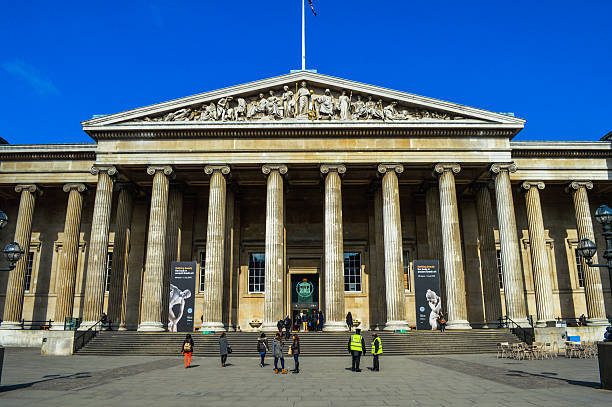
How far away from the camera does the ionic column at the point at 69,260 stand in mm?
29328

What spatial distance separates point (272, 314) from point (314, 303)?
7.87 m

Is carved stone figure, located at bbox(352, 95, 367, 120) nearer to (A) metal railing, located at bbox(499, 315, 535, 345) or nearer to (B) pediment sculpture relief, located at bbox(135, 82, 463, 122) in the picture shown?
(B) pediment sculpture relief, located at bbox(135, 82, 463, 122)

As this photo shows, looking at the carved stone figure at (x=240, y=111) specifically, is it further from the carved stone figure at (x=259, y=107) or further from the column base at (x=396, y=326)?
the column base at (x=396, y=326)

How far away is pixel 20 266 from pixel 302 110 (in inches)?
807

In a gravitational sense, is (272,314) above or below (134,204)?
below

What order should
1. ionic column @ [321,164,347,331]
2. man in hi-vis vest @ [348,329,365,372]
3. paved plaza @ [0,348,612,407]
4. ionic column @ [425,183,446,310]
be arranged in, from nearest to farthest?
paved plaza @ [0,348,612,407], man in hi-vis vest @ [348,329,365,372], ionic column @ [321,164,347,331], ionic column @ [425,183,446,310]

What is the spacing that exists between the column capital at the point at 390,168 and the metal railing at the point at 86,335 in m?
18.2

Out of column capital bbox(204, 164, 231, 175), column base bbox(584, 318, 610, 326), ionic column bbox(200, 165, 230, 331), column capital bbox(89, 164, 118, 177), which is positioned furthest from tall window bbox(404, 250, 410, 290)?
column capital bbox(89, 164, 118, 177)

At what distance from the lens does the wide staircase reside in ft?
78.1

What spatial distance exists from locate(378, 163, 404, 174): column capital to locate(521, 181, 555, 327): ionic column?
914 cm

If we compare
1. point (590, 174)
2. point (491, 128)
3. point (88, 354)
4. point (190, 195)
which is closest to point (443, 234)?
point (491, 128)

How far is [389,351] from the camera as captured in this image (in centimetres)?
2383

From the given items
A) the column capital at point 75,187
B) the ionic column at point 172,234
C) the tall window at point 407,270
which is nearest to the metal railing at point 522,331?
the tall window at point 407,270

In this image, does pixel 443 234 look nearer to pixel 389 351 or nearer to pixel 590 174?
A: pixel 389 351
